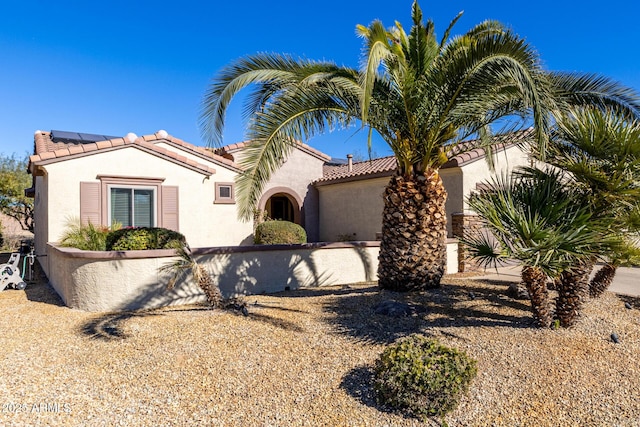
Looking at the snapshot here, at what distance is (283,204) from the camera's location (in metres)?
21.1

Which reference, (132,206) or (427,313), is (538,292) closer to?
(427,313)

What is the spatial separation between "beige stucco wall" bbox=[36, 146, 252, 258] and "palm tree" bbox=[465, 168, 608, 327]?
9677mm

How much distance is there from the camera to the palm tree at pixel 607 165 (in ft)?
19.0

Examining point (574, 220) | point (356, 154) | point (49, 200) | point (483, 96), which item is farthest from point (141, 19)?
point (356, 154)

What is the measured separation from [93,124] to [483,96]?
2062 cm

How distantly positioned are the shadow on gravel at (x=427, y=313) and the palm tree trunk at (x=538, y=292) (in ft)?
0.90

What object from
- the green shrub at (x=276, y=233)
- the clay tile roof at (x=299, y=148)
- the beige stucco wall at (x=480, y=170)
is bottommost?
the green shrub at (x=276, y=233)

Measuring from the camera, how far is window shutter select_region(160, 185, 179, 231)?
1258cm

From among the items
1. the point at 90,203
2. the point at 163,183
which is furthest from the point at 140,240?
the point at 163,183

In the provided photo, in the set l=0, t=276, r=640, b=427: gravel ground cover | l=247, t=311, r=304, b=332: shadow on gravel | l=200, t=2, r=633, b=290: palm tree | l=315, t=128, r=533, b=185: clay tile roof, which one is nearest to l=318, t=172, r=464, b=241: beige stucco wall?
l=315, t=128, r=533, b=185: clay tile roof

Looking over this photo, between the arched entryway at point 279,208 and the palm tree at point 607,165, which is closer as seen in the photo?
the palm tree at point 607,165

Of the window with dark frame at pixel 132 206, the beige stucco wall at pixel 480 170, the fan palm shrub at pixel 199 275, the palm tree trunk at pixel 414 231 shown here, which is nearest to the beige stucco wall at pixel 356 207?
the beige stucco wall at pixel 480 170

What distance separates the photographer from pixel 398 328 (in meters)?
6.36

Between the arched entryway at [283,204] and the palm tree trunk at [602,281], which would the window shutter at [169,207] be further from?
the palm tree trunk at [602,281]
